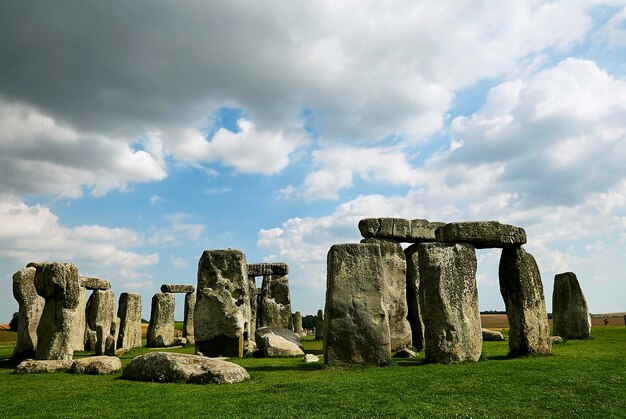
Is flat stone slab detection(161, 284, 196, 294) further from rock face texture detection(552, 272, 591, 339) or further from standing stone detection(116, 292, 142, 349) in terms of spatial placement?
rock face texture detection(552, 272, 591, 339)

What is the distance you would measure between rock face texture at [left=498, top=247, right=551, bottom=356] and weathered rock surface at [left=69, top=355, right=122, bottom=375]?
31.3 ft

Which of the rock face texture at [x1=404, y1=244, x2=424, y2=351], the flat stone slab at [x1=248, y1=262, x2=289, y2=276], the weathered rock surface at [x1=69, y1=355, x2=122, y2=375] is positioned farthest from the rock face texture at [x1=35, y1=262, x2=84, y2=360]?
the flat stone slab at [x1=248, y1=262, x2=289, y2=276]

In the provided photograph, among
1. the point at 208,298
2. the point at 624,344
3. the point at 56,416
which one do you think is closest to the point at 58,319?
the point at 208,298

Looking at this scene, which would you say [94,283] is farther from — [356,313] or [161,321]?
[356,313]

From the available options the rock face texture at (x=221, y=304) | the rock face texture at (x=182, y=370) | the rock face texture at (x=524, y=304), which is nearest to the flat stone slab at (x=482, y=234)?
the rock face texture at (x=524, y=304)

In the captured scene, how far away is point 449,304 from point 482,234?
2.04 metres

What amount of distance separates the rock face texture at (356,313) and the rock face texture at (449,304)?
3.93 feet

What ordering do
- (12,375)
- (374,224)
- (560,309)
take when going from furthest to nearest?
(560,309), (374,224), (12,375)

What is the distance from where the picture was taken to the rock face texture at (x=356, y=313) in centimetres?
1151

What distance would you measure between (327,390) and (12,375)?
24.5 feet

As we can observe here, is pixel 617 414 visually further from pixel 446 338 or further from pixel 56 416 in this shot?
pixel 56 416

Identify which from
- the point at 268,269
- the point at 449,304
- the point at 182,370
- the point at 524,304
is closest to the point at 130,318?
the point at 268,269

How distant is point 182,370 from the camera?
984 centimetres

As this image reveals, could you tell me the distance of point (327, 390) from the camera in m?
8.60
